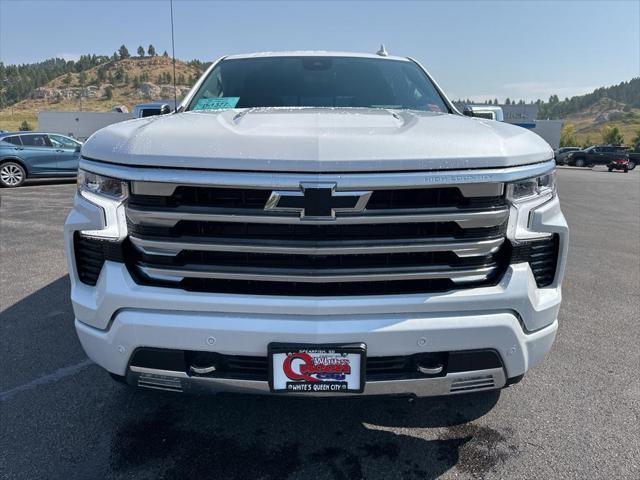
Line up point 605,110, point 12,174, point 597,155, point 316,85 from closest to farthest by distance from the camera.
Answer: point 316,85 < point 12,174 < point 597,155 < point 605,110

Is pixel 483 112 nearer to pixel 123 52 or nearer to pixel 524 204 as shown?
pixel 524 204

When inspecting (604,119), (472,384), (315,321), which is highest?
(604,119)

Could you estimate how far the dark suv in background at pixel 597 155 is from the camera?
35.5 meters

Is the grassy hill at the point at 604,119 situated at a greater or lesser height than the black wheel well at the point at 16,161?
greater

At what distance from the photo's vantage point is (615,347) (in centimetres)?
350

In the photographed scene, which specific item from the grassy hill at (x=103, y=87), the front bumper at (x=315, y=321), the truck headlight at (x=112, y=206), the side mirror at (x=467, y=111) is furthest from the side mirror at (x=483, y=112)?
the grassy hill at (x=103, y=87)

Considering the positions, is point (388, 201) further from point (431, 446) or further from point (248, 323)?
point (431, 446)

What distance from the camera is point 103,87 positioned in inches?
5738

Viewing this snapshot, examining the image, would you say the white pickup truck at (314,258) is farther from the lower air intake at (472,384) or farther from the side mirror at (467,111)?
the side mirror at (467,111)

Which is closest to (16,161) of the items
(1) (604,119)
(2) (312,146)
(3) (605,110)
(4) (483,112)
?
(4) (483,112)

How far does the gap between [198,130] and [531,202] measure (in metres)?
1.41

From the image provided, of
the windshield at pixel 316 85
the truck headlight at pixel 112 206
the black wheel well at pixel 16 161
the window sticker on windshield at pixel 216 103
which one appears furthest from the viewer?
the black wheel well at pixel 16 161

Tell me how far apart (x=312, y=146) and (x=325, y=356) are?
0.81m

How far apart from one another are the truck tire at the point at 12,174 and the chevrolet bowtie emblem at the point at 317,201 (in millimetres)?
13840
